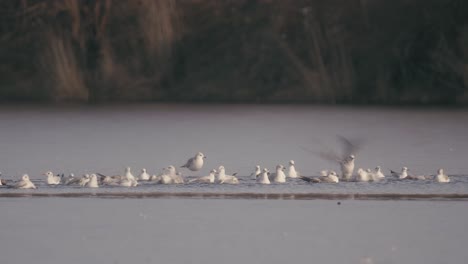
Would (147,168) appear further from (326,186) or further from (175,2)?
(175,2)

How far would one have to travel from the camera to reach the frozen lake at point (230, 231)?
29.7 ft

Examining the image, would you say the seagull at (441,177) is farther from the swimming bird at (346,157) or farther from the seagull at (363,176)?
the swimming bird at (346,157)

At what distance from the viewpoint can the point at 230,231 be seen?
10031 millimetres

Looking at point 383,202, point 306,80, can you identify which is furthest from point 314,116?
point 383,202

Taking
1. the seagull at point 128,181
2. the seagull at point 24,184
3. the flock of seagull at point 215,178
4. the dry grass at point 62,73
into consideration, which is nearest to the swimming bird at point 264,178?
the flock of seagull at point 215,178

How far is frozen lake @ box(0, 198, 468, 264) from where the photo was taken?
905 cm

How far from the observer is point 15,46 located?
30.4 m

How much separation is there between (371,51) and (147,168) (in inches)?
559

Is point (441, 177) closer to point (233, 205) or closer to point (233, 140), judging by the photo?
point (233, 205)

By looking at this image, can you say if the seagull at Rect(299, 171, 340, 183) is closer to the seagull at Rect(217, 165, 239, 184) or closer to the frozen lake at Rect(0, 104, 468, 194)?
the frozen lake at Rect(0, 104, 468, 194)

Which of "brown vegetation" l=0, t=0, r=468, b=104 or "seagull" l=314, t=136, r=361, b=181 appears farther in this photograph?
"brown vegetation" l=0, t=0, r=468, b=104

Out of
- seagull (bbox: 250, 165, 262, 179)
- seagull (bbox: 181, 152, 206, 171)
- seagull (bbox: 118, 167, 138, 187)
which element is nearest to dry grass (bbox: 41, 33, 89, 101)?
seagull (bbox: 181, 152, 206, 171)

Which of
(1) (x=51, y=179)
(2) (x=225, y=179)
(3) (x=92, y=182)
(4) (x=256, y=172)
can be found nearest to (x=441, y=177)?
(4) (x=256, y=172)

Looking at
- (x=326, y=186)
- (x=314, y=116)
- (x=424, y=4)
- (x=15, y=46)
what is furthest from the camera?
(x=15, y=46)
